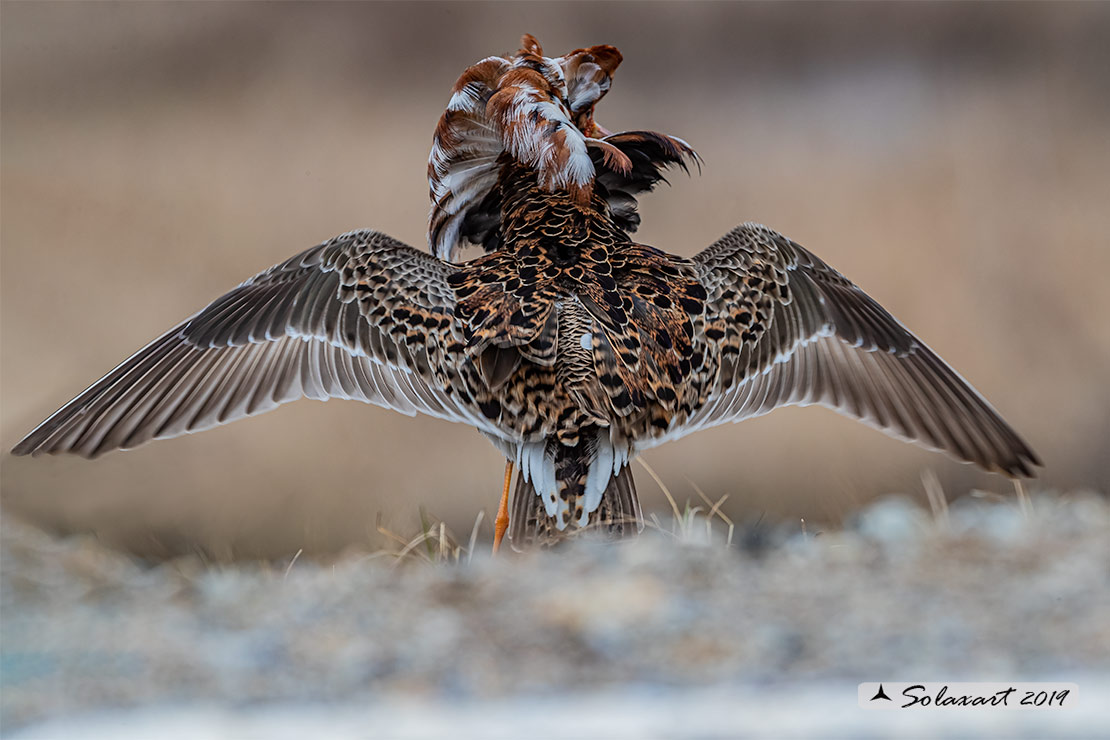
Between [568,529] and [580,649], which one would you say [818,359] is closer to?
[568,529]

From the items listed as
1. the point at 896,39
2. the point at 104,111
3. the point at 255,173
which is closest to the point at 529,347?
the point at 255,173

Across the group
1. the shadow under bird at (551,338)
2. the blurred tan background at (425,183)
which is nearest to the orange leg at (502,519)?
the shadow under bird at (551,338)

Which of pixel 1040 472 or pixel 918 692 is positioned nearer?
pixel 918 692

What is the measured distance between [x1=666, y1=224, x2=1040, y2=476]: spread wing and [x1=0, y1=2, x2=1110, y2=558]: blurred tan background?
0.62 ft

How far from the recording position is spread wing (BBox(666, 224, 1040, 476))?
2.03 meters

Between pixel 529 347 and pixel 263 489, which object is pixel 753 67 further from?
pixel 263 489

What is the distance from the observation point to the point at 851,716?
4.05 ft

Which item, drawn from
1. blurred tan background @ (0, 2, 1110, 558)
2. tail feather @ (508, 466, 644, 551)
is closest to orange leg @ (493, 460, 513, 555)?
tail feather @ (508, 466, 644, 551)

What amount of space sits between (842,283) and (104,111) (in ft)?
5.63

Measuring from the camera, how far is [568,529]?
178cm

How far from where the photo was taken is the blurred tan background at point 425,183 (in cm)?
222

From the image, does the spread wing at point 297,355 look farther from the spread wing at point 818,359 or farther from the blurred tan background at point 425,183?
the spread wing at point 818,359

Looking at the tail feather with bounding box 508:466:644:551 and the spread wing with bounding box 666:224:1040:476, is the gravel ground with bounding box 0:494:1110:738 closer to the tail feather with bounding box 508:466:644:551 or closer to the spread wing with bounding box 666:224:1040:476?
the tail feather with bounding box 508:466:644:551

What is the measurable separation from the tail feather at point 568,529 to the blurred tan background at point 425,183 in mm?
385
